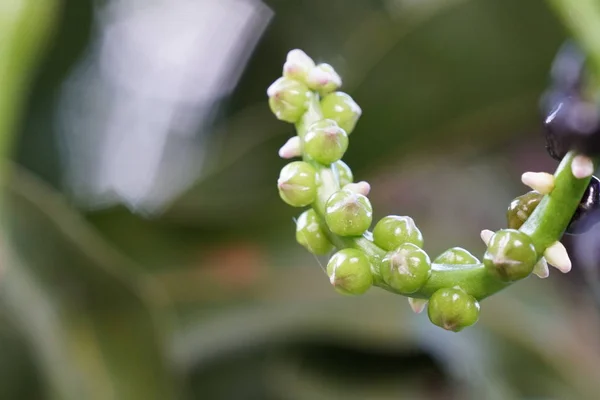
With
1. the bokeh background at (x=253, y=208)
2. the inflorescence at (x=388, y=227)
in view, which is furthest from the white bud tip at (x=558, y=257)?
the bokeh background at (x=253, y=208)

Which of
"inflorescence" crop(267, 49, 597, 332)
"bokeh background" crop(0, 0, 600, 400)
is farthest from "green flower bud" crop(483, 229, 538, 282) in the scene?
"bokeh background" crop(0, 0, 600, 400)

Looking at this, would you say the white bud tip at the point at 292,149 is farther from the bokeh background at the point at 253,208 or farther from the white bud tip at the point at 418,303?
the bokeh background at the point at 253,208

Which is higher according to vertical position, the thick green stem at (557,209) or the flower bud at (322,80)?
the flower bud at (322,80)

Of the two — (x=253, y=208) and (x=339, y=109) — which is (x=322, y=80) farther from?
(x=253, y=208)

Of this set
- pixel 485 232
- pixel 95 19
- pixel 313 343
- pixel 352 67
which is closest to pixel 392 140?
pixel 352 67

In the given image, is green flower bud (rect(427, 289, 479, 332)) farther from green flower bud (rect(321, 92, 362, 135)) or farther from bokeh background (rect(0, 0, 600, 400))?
bokeh background (rect(0, 0, 600, 400))

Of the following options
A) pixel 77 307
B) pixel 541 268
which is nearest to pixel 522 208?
pixel 541 268
